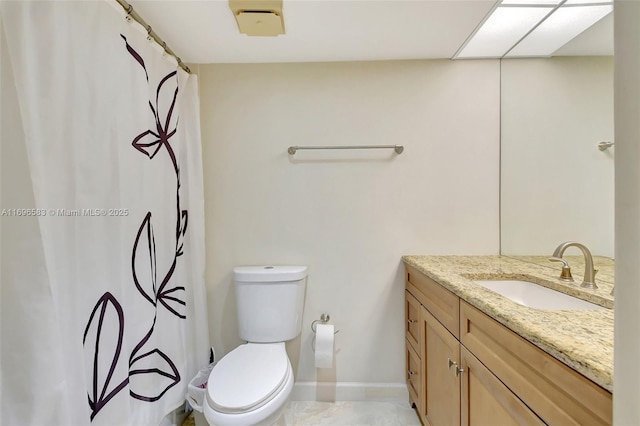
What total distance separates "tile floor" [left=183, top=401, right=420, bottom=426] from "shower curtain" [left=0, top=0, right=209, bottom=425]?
2.13 ft

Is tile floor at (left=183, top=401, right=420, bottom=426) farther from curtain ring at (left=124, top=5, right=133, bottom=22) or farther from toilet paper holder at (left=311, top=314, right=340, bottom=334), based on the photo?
curtain ring at (left=124, top=5, right=133, bottom=22)

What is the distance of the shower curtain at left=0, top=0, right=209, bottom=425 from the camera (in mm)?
698

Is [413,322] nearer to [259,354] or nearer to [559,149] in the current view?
[259,354]

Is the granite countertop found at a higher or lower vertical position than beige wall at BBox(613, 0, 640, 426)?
lower

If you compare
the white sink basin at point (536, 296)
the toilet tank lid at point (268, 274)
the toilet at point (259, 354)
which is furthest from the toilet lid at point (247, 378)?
the white sink basin at point (536, 296)

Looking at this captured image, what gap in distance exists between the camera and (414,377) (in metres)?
1.53

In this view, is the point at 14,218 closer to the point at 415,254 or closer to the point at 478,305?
the point at 478,305

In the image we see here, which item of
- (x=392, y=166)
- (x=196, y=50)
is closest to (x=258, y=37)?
(x=196, y=50)

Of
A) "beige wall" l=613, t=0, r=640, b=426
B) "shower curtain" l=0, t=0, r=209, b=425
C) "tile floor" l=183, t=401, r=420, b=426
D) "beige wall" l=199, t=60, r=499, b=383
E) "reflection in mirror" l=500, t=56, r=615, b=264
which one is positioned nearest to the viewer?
"beige wall" l=613, t=0, r=640, b=426

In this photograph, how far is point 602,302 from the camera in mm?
894

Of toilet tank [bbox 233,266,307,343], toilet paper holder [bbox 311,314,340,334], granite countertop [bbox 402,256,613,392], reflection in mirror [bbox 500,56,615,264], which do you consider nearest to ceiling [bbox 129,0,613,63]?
reflection in mirror [bbox 500,56,615,264]

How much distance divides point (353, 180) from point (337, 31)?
30.7 inches

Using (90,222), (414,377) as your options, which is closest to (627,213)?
(90,222)

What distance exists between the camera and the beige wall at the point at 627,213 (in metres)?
0.35
